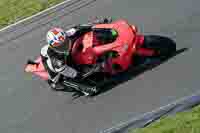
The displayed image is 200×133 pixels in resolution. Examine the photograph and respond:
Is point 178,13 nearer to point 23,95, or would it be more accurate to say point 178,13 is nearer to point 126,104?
point 126,104

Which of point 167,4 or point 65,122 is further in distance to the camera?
point 167,4

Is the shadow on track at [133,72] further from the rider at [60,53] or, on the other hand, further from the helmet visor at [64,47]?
the helmet visor at [64,47]

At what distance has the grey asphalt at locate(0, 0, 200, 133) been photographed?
12.9 m

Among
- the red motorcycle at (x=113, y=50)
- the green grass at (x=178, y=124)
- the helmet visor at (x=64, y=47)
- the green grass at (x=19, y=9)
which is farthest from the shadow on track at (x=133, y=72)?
the green grass at (x=19, y=9)

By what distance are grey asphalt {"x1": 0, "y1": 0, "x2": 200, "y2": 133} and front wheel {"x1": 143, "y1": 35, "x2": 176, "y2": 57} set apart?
254 mm

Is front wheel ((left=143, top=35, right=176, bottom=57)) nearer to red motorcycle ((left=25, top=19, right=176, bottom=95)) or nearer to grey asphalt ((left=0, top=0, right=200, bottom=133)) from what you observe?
red motorcycle ((left=25, top=19, right=176, bottom=95))

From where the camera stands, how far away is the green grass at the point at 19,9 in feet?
62.4

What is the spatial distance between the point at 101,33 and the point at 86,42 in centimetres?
49

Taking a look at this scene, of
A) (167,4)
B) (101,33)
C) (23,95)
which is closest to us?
(101,33)

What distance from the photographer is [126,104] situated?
13.0m

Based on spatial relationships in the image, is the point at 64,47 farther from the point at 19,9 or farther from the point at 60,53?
the point at 19,9

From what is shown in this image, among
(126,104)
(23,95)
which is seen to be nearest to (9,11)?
(23,95)

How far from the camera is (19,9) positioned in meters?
19.6

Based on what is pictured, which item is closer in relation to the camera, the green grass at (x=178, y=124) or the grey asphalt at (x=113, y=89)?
the green grass at (x=178, y=124)
